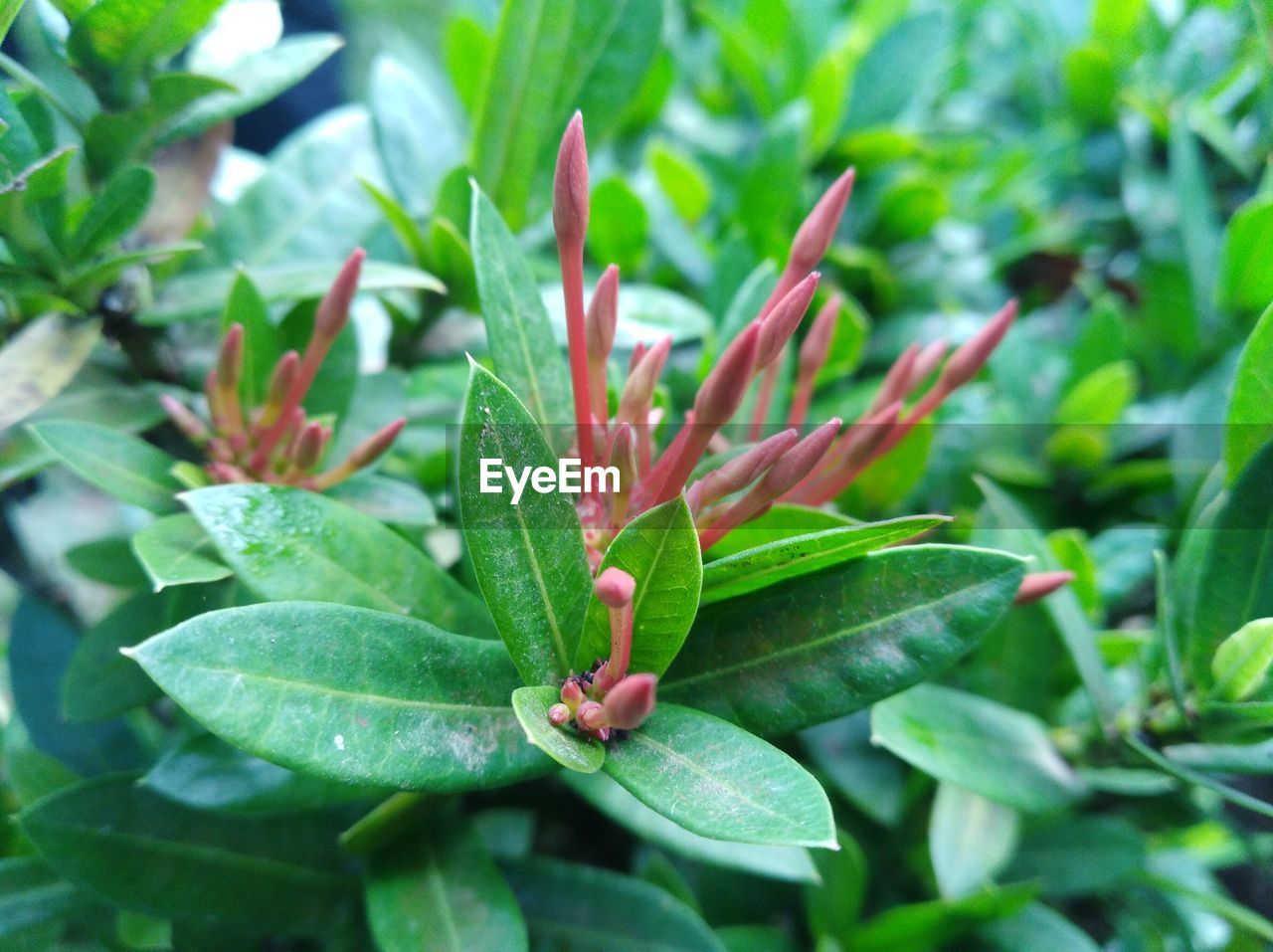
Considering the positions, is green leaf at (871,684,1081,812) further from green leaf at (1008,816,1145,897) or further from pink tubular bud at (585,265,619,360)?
pink tubular bud at (585,265,619,360)

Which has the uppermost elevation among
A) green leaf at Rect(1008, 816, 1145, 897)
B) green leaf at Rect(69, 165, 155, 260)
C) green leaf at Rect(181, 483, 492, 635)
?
green leaf at Rect(69, 165, 155, 260)

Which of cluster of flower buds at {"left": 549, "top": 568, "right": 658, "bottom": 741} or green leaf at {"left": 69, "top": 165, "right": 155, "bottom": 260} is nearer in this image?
cluster of flower buds at {"left": 549, "top": 568, "right": 658, "bottom": 741}

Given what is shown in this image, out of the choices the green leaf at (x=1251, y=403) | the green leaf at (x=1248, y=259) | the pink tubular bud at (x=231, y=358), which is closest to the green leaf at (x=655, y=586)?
the pink tubular bud at (x=231, y=358)

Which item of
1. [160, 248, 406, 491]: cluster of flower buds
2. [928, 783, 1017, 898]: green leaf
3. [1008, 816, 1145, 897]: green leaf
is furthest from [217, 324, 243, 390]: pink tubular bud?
[1008, 816, 1145, 897]: green leaf

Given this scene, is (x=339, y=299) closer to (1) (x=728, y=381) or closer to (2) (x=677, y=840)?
(1) (x=728, y=381)

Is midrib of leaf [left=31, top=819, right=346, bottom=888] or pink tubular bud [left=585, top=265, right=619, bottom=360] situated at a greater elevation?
pink tubular bud [left=585, top=265, right=619, bottom=360]

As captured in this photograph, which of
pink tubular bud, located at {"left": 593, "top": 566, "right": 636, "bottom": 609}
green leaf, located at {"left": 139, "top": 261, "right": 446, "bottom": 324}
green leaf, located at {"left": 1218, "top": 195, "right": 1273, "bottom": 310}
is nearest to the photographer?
pink tubular bud, located at {"left": 593, "top": 566, "right": 636, "bottom": 609}
